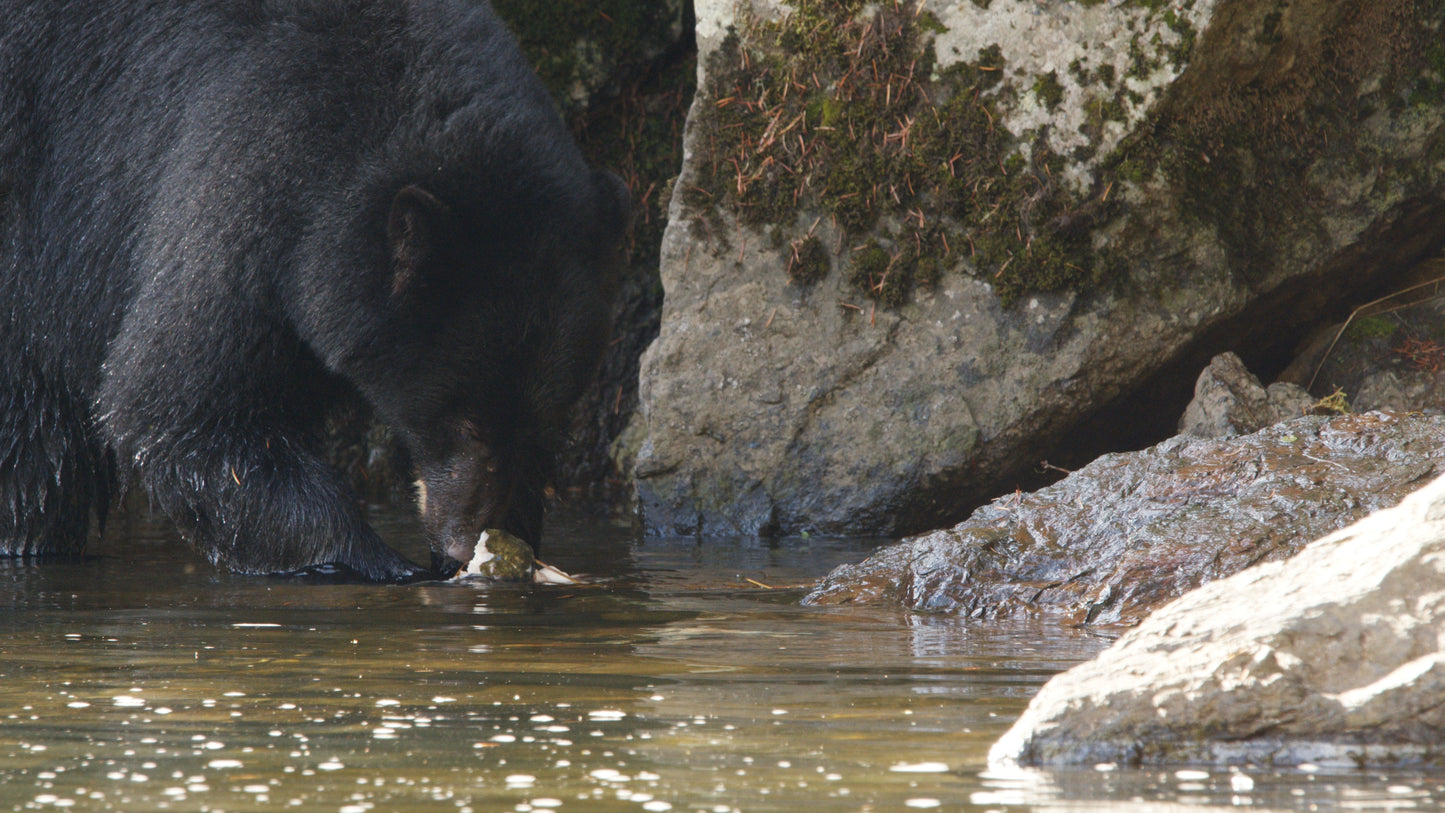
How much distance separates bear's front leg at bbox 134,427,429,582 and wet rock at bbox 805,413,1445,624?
1.79 m

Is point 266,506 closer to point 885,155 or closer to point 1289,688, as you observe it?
Result: point 885,155

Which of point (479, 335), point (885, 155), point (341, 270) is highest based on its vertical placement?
point (885, 155)

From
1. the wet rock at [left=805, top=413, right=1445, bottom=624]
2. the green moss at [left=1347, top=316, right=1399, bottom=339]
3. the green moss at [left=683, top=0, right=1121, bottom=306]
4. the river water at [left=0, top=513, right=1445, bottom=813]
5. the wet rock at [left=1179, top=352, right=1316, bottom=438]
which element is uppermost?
the green moss at [left=683, top=0, right=1121, bottom=306]

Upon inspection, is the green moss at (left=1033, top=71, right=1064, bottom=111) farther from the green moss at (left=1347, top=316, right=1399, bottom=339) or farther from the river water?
the river water

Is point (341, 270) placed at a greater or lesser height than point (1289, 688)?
greater

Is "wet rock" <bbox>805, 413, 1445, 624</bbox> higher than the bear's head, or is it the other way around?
the bear's head

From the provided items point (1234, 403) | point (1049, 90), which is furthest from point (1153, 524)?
point (1049, 90)

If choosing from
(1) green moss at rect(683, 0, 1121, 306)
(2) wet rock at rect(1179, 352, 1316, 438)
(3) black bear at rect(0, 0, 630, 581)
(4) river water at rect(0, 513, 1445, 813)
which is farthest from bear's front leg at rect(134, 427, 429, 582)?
(2) wet rock at rect(1179, 352, 1316, 438)

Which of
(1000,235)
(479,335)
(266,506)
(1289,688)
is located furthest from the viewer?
(1000,235)

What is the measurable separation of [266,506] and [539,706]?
2847mm

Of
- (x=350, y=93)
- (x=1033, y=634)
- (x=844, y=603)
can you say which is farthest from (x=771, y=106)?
(x=1033, y=634)

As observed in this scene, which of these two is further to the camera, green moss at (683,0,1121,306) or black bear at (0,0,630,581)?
green moss at (683,0,1121,306)

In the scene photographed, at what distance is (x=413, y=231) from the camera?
4785 mm

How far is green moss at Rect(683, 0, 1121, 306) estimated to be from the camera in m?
6.02
